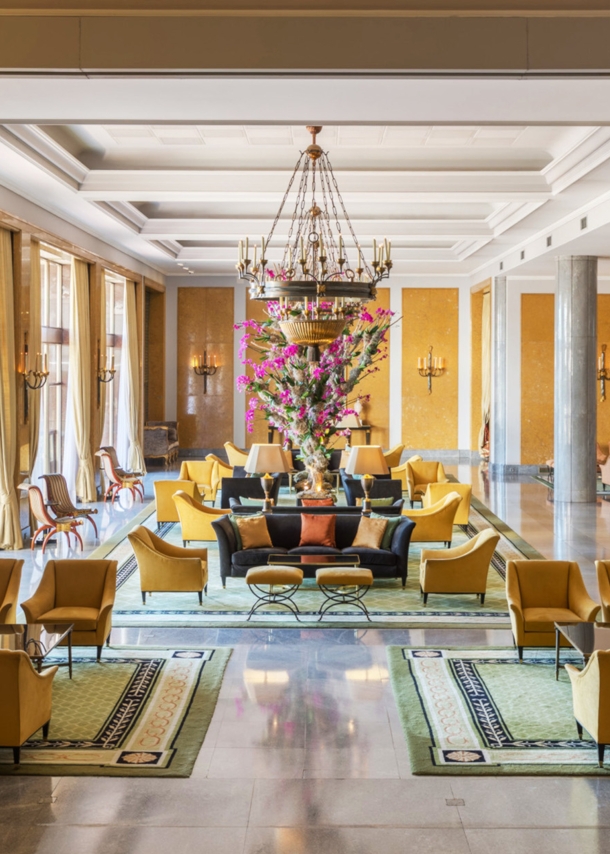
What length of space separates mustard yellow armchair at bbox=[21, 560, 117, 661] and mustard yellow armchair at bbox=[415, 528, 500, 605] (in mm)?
3172

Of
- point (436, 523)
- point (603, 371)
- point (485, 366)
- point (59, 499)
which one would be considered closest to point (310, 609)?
point (436, 523)

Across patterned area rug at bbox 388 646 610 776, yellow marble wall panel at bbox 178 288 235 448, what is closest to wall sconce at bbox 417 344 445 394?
yellow marble wall panel at bbox 178 288 235 448

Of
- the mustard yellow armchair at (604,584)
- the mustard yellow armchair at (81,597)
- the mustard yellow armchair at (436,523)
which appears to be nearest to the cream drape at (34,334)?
the mustard yellow armchair at (81,597)

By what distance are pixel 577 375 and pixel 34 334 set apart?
355 inches

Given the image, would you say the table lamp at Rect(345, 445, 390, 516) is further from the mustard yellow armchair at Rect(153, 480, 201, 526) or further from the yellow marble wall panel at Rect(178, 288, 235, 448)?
the yellow marble wall panel at Rect(178, 288, 235, 448)

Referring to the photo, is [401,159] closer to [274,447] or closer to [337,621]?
[274,447]

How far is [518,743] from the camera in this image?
5.89 metres

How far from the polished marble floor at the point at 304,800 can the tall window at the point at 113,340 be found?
1302cm

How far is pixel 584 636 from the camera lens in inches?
265

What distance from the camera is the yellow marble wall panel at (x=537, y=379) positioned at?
2109 centimetres

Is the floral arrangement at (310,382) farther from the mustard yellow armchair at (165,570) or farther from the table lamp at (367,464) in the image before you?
the mustard yellow armchair at (165,570)

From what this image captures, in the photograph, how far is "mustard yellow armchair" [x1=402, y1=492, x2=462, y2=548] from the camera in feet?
Answer: 37.3
